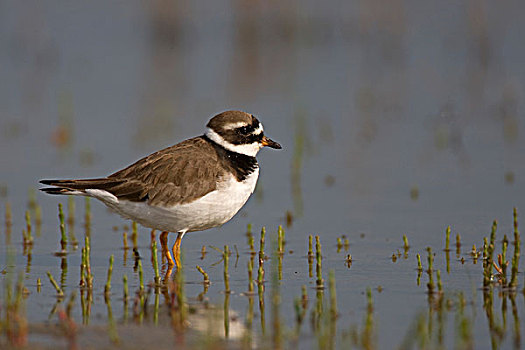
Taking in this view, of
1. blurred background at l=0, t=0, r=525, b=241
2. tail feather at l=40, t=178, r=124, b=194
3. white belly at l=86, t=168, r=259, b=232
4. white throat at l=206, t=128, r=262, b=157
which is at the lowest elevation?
white belly at l=86, t=168, r=259, b=232

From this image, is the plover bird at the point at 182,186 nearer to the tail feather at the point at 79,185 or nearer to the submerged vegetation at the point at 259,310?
the tail feather at the point at 79,185

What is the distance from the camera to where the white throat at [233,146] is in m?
9.00

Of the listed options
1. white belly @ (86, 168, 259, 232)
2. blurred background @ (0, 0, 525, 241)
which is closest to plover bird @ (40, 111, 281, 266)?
white belly @ (86, 168, 259, 232)

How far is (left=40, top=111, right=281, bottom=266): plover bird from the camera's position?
8.53m

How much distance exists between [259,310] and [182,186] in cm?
167

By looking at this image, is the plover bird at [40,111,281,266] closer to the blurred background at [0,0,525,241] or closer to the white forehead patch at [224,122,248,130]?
the white forehead patch at [224,122,248,130]

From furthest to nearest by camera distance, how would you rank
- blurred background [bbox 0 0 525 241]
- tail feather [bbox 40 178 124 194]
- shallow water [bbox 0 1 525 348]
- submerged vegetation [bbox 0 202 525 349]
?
blurred background [bbox 0 0 525 241] → tail feather [bbox 40 178 124 194] → shallow water [bbox 0 1 525 348] → submerged vegetation [bbox 0 202 525 349]

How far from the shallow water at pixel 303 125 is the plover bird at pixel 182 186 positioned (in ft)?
1.84

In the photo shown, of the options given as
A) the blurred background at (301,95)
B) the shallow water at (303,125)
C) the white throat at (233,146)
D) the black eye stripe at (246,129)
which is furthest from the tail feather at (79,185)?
the blurred background at (301,95)

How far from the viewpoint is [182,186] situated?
856 cm

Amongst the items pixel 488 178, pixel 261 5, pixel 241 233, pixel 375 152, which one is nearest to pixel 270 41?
pixel 261 5

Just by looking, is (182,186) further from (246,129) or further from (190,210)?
(246,129)

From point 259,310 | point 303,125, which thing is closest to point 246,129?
point 259,310

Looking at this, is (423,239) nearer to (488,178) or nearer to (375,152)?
(488,178)
